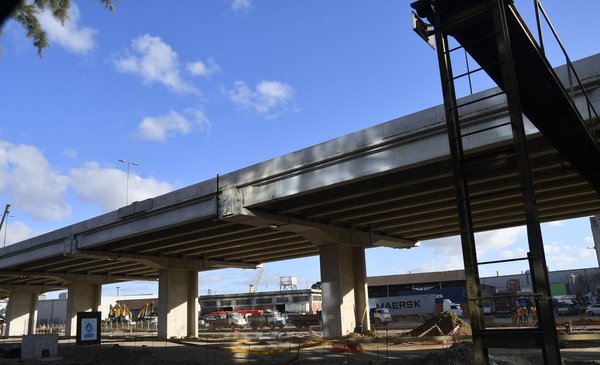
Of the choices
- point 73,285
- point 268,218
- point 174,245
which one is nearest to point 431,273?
point 73,285

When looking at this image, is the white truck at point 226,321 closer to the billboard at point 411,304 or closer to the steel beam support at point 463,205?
the billboard at point 411,304

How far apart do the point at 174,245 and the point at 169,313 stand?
24.3ft

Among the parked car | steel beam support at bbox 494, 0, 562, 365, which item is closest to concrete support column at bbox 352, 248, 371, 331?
steel beam support at bbox 494, 0, 562, 365

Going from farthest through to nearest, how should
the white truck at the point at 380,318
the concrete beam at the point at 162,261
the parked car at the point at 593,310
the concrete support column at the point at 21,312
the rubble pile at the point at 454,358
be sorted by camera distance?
1. the concrete support column at the point at 21,312
2. the parked car at the point at 593,310
3. the white truck at the point at 380,318
4. the concrete beam at the point at 162,261
5. the rubble pile at the point at 454,358

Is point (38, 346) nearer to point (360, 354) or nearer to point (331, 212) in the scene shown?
point (360, 354)

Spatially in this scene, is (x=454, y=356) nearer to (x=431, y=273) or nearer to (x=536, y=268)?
(x=536, y=268)

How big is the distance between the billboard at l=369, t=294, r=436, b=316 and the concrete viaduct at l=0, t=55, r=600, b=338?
69.3 ft

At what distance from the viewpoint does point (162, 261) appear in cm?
4547

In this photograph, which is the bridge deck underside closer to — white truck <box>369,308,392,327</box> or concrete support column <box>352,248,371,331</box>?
concrete support column <box>352,248,371,331</box>

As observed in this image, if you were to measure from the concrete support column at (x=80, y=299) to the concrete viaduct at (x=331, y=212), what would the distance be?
29.4 feet

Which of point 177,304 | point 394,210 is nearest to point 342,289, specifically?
point 394,210

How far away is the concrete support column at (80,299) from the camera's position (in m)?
60.9

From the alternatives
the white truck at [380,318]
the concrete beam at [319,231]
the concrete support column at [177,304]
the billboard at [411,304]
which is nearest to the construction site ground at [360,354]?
the concrete beam at [319,231]

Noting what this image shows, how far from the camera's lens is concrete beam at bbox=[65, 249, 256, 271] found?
41406mm
